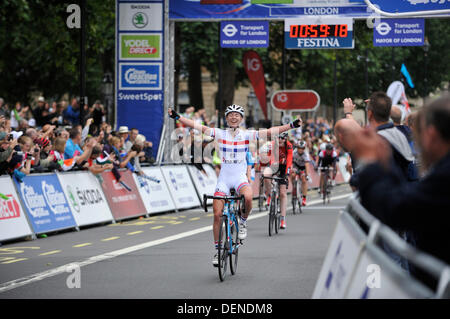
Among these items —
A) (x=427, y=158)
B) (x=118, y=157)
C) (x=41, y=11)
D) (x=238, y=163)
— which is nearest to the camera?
(x=427, y=158)

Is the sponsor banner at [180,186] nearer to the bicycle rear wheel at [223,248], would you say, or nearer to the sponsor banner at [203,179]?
the sponsor banner at [203,179]

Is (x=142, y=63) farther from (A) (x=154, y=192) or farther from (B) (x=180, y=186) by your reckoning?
(A) (x=154, y=192)

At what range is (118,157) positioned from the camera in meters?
20.8

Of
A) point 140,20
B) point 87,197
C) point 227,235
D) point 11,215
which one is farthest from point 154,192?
point 227,235

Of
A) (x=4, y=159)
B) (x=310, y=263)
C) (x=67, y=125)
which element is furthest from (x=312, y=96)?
(x=310, y=263)

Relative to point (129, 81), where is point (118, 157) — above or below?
below

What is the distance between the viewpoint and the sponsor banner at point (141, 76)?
2578 cm

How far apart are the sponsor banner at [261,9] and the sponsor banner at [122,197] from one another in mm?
6366

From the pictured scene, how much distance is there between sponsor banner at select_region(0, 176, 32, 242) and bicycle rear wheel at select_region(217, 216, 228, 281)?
524 centimetres

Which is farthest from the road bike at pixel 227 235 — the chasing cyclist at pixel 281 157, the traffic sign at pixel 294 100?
the traffic sign at pixel 294 100

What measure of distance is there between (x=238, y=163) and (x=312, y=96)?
79.1 feet

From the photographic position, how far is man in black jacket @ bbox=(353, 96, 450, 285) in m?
3.63

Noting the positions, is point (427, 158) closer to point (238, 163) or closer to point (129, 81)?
point (238, 163)

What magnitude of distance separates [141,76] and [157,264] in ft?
47.5
